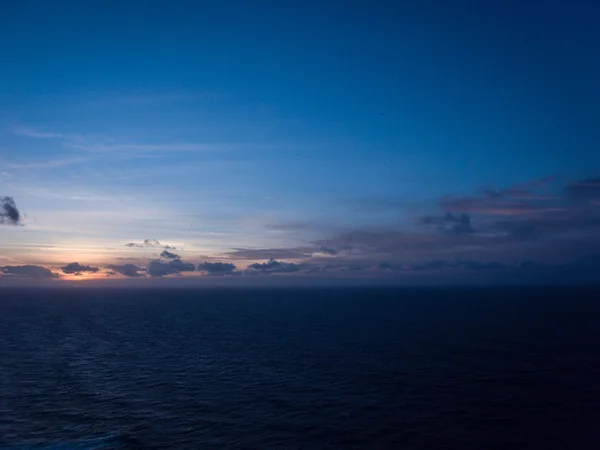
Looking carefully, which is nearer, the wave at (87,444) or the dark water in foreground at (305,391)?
the wave at (87,444)

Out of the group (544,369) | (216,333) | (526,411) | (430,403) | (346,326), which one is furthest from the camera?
(346,326)

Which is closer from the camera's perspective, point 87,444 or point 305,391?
point 87,444

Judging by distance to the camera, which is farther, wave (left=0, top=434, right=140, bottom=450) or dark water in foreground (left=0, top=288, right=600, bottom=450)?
dark water in foreground (left=0, top=288, right=600, bottom=450)

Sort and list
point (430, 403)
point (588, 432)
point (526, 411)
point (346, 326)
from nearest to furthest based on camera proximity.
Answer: point (588, 432)
point (526, 411)
point (430, 403)
point (346, 326)

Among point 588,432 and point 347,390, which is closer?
point 588,432

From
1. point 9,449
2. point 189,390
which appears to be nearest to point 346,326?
point 189,390

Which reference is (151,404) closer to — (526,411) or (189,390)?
(189,390)

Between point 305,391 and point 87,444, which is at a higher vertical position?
point 305,391
